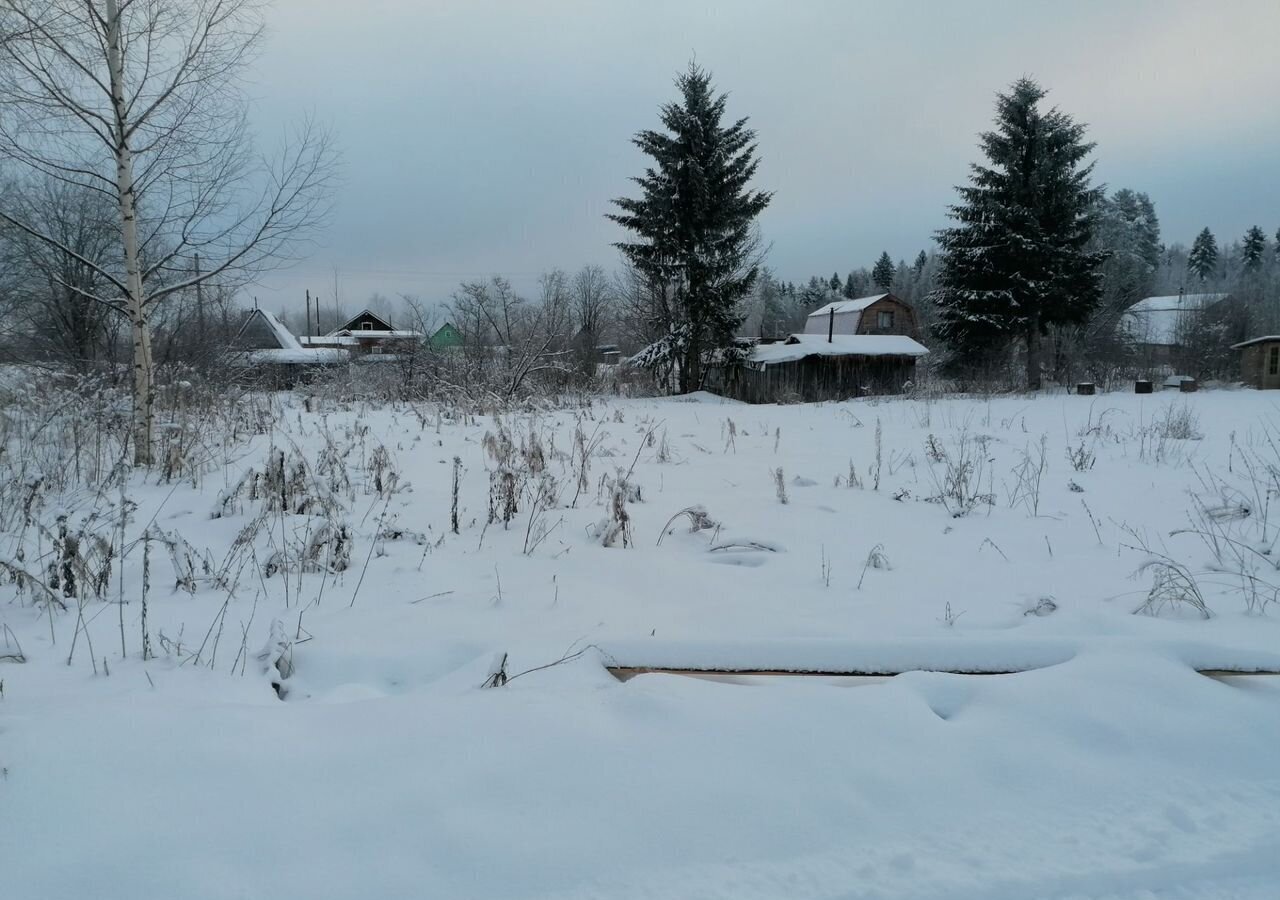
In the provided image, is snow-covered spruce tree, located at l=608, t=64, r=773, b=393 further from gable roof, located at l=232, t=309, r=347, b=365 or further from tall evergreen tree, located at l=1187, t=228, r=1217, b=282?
tall evergreen tree, located at l=1187, t=228, r=1217, b=282

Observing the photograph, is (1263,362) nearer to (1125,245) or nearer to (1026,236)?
(1026,236)

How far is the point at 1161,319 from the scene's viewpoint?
152 ft

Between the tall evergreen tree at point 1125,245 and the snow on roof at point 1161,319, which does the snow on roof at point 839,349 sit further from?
the snow on roof at point 1161,319

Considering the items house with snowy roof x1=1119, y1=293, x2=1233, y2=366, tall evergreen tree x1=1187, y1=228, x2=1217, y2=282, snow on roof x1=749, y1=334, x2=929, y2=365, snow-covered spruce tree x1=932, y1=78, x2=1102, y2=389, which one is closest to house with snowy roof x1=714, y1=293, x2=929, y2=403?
snow on roof x1=749, y1=334, x2=929, y2=365

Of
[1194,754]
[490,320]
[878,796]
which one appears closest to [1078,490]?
[1194,754]

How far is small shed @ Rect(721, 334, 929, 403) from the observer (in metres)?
25.9

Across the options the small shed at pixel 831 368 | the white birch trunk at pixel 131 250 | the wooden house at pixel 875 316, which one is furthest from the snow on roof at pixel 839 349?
the white birch trunk at pixel 131 250

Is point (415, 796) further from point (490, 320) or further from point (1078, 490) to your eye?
point (490, 320)

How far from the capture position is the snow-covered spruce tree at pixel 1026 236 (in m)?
24.6

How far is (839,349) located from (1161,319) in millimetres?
34096

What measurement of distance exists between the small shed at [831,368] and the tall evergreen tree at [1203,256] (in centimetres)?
7072

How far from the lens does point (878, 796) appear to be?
163 cm

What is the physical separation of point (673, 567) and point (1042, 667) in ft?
6.01

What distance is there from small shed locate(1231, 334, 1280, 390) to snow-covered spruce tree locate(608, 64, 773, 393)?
17.5 m
